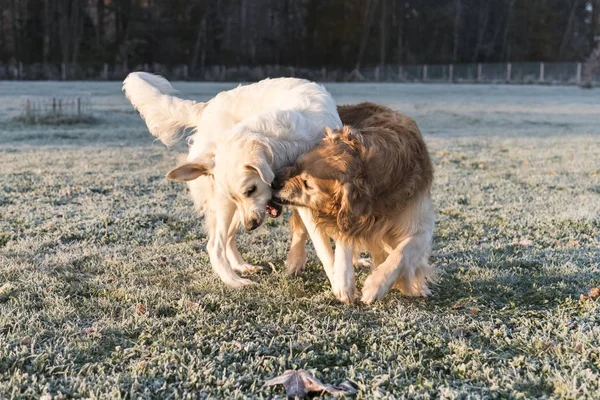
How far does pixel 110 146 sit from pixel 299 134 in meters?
9.68

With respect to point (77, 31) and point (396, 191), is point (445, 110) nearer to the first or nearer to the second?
point (396, 191)

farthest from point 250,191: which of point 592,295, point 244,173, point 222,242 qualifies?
point 592,295

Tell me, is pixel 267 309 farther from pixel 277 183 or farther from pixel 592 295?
pixel 592 295

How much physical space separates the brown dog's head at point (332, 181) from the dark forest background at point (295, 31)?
45.5m

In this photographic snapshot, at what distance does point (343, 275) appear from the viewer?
378cm

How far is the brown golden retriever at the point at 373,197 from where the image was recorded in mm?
3461

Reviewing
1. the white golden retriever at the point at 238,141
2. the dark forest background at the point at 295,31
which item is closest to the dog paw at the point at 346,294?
the white golden retriever at the point at 238,141

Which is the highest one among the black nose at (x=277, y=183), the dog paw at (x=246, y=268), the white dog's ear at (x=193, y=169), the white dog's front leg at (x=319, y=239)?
the white dog's ear at (x=193, y=169)

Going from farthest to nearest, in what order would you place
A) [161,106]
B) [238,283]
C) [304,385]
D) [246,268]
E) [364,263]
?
[161,106] → [364,263] → [246,268] → [238,283] → [304,385]

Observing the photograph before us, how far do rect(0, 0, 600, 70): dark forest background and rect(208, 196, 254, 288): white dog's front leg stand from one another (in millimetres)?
44557

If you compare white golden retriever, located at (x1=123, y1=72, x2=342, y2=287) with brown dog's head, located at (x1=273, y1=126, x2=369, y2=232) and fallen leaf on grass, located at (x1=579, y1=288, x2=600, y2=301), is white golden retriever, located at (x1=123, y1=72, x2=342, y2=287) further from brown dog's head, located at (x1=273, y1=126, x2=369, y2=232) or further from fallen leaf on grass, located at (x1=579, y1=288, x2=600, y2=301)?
fallen leaf on grass, located at (x1=579, y1=288, x2=600, y2=301)

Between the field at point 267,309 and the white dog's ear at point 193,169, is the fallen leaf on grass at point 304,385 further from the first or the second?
the white dog's ear at point 193,169

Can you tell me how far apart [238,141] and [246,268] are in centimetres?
128

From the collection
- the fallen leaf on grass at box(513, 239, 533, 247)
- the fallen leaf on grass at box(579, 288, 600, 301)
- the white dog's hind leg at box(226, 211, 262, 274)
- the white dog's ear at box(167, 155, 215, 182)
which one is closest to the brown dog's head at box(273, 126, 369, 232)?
the white dog's ear at box(167, 155, 215, 182)
